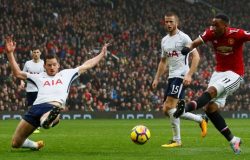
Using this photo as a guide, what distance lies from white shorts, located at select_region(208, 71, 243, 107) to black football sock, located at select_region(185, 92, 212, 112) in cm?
28

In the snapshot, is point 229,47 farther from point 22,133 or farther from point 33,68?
point 33,68

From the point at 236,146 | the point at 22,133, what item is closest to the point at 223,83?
the point at 236,146

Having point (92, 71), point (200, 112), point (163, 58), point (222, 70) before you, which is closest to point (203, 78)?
point (200, 112)

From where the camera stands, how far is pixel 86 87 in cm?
3394

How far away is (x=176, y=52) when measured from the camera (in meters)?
14.4

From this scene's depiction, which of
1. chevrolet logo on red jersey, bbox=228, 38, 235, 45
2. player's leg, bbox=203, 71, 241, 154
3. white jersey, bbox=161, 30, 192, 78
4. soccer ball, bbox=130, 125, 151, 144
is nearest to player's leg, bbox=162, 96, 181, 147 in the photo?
white jersey, bbox=161, 30, 192, 78

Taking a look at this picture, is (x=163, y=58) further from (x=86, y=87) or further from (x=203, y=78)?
(x=203, y=78)

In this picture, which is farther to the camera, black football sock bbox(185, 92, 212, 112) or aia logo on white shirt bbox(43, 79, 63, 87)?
aia logo on white shirt bbox(43, 79, 63, 87)

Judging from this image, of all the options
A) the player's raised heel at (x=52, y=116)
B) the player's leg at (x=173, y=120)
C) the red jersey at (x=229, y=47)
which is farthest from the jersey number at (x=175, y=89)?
the player's raised heel at (x=52, y=116)

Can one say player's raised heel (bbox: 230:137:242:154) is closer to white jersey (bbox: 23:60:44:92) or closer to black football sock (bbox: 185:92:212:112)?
black football sock (bbox: 185:92:212:112)

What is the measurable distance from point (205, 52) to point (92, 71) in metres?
9.12

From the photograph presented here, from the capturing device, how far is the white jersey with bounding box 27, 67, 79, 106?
1220 centimetres

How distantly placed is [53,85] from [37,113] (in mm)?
619

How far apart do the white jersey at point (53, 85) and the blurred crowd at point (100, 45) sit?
737 inches
